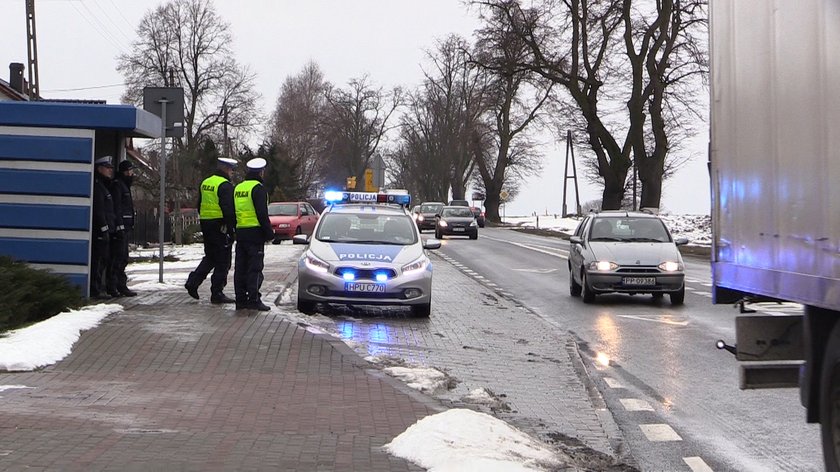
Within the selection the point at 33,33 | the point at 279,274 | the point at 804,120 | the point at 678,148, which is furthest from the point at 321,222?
the point at 678,148

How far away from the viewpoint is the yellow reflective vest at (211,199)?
1462 cm

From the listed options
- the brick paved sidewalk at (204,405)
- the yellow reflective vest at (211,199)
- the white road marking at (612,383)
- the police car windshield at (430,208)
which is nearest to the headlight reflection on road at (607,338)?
the white road marking at (612,383)

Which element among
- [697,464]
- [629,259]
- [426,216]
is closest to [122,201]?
[629,259]

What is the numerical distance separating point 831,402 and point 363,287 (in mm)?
10115

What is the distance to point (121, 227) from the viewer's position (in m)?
14.9

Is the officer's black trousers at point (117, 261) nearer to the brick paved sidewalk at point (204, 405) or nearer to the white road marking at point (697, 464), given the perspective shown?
the brick paved sidewalk at point (204, 405)

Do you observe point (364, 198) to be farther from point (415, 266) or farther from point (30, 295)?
point (30, 295)

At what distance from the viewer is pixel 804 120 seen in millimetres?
5410

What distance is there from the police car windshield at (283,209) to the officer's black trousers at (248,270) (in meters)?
27.4

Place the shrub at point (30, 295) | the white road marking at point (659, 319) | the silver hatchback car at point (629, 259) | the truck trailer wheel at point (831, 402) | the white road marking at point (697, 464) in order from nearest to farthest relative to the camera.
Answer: the truck trailer wheel at point (831, 402) < the white road marking at point (697, 464) < the shrub at point (30, 295) < the white road marking at point (659, 319) < the silver hatchback car at point (629, 259)

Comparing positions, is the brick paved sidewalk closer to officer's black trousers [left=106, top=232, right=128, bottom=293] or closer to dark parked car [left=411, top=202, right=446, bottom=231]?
officer's black trousers [left=106, top=232, right=128, bottom=293]

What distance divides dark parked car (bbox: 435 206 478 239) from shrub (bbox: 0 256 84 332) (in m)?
35.3

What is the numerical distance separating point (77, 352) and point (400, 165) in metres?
111

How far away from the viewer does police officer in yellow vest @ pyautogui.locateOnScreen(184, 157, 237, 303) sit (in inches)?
573
